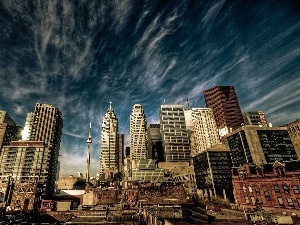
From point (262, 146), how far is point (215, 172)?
34.6 meters

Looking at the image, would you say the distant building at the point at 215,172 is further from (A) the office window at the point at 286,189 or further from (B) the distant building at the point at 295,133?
(A) the office window at the point at 286,189

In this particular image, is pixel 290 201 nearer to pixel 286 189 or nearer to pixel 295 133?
pixel 286 189

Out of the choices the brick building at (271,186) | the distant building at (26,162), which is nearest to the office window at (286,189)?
the brick building at (271,186)

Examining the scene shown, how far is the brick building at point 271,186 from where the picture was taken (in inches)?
2104

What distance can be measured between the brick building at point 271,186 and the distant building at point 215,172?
180ft

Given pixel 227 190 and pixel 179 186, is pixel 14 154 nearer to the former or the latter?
pixel 179 186

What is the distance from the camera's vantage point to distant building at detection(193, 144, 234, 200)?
405ft

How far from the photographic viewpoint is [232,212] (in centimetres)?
4834

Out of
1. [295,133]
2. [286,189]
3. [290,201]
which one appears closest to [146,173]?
[286,189]

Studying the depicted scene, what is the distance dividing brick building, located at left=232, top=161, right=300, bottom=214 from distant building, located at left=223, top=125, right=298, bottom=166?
64821mm

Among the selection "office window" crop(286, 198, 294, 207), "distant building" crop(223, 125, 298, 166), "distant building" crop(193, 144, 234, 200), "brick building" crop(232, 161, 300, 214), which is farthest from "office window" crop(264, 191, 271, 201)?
"distant building" crop(223, 125, 298, 166)

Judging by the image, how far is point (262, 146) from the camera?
130 metres

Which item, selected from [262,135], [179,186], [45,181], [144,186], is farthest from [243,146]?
[45,181]

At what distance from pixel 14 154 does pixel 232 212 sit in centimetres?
19485
